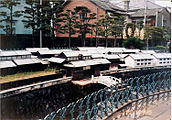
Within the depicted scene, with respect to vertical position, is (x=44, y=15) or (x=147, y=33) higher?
(x=44, y=15)

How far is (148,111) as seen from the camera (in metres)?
5.15

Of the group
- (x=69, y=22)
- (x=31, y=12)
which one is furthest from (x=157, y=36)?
(x=31, y=12)

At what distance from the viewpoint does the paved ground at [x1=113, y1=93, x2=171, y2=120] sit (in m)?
4.77

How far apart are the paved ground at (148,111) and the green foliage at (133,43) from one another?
829 cm

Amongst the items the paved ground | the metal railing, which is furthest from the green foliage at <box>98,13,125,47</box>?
the paved ground

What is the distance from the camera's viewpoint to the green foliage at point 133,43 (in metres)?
13.9

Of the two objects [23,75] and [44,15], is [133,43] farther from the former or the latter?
[23,75]

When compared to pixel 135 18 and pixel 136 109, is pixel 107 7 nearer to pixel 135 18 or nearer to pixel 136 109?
pixel 135 18

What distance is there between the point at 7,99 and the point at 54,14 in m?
8.37

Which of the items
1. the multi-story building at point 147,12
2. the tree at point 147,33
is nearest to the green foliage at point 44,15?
the multi-story building at point 147,12

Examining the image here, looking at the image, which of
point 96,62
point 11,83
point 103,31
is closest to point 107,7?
point 103,31

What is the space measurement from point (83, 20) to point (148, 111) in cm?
1027

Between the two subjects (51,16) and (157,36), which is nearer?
(51,16)

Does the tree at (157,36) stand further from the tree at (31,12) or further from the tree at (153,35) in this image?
the tree at (31,12)
